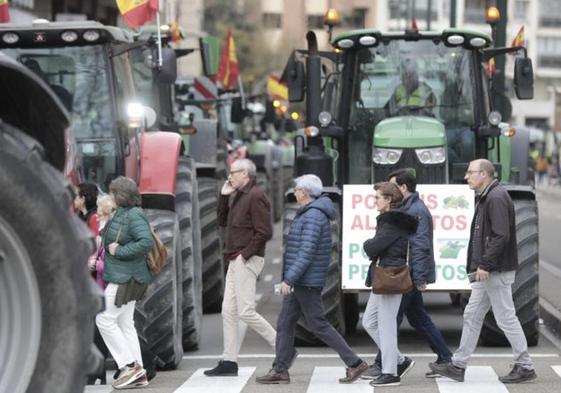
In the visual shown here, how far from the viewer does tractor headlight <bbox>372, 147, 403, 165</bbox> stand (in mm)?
15289

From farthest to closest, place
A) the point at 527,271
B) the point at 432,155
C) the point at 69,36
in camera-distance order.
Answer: the point at 432,155
the point at 527,271
the point at 69,36

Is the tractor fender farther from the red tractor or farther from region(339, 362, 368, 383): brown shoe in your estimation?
region(339, 362, 368, 383): brown shoe

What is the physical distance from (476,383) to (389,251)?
1226mm

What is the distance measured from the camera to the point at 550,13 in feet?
391

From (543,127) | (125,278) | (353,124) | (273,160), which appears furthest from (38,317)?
(543,127)

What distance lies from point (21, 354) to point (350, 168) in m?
11.5

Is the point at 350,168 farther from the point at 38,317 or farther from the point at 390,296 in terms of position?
the point at 38,317

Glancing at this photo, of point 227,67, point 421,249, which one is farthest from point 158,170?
point 227,67

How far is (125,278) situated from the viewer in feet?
38.8

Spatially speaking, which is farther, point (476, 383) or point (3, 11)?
point (3, 11)

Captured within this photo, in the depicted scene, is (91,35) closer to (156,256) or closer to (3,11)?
(156,256)

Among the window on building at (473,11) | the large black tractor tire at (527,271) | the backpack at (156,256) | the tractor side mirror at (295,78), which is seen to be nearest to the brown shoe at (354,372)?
the backpack at (156,256)

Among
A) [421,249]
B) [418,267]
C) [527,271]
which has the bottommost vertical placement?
[527,271]

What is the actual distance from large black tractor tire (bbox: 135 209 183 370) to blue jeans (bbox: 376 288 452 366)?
1702 mm
